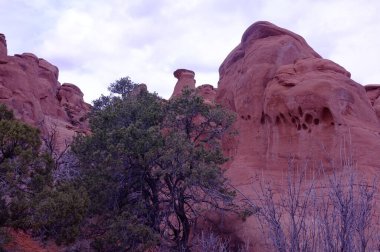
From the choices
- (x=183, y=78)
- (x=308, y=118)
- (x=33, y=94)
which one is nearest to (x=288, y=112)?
(x=308, y=118)

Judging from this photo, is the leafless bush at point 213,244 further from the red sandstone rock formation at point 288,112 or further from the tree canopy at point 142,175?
the red sandstone rock formation at point 288,112

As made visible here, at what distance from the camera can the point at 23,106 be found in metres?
35.3

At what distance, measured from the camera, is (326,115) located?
1802cm

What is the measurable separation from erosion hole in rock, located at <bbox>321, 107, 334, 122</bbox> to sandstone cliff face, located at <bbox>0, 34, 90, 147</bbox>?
15.3 m

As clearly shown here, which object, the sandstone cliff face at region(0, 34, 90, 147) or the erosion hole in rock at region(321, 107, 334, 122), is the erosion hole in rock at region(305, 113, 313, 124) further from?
the sandstone cliff face at region(0, 34, 90, 147)

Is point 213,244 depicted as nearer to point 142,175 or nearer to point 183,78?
point 142,175

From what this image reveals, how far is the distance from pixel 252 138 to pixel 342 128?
4.04 meters

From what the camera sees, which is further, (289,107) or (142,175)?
(289,107)

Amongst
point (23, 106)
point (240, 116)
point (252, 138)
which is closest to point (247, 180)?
point (252, 138)

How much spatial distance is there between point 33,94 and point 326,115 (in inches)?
1029

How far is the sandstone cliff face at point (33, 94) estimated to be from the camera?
34812 millimetres

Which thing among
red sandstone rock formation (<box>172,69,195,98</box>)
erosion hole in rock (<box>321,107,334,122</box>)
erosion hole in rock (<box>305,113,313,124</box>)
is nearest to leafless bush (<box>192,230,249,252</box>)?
erosion hole in rock (<box>305,113,313,124</box>)

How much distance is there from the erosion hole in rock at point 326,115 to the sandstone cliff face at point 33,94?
50.2 ft

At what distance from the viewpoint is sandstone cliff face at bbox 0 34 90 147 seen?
114ft
